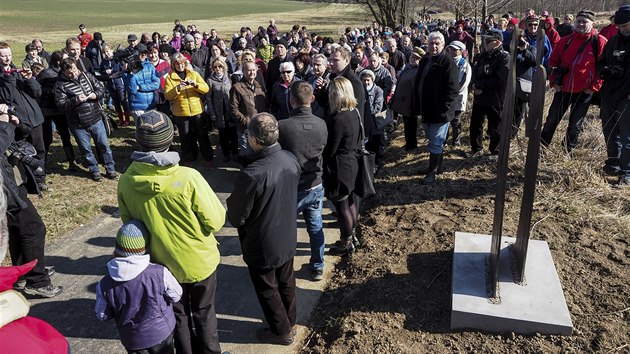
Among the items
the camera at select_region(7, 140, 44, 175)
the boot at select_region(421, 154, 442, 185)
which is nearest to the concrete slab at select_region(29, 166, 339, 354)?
the camera at select_region(7, 140, 44, 175)

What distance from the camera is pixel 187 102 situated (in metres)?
7.52

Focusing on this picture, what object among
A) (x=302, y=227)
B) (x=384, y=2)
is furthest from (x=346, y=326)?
(x=384, y=2)

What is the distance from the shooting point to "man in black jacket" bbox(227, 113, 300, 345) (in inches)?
132

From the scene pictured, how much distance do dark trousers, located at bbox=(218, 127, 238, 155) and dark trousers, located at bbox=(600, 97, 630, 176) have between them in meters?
5.48

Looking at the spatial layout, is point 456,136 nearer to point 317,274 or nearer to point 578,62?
point 578,62

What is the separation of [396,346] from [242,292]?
1.66 metres

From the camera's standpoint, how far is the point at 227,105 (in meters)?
7.60

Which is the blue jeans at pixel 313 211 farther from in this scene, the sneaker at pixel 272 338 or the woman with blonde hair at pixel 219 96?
the woman with blonde hair at pixel 219 96

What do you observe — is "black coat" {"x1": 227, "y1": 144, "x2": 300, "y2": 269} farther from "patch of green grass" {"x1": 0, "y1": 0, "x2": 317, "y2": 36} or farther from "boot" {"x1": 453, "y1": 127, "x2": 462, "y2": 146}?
"patch of green grass" {"x1": 0, "y1": 0, "x2": 317, "y2": 36}

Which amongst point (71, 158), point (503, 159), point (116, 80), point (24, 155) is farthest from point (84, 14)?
point (503, 159)

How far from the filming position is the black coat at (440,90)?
614 centimetres

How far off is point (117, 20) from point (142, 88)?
47.2 m

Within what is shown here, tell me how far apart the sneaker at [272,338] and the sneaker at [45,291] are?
84.1 inches

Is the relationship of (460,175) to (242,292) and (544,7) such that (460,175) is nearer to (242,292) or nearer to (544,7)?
(242,292)
